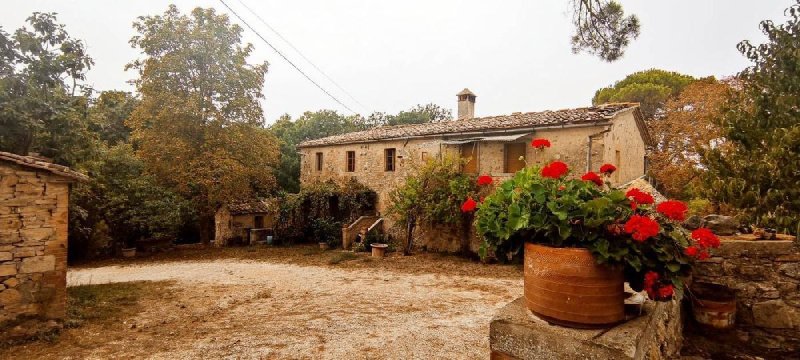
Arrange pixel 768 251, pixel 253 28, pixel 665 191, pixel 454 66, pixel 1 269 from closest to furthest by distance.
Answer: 1. pixel 768 251
2. pixel 1 269
3. pixel 253 28
4. pixel 665 191
5. pixel 454 66

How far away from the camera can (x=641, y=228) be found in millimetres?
1614

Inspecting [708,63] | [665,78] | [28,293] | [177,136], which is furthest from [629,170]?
[177,136]

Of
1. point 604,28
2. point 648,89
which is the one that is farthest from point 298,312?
point 648,89

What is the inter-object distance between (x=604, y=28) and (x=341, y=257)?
33.0ft

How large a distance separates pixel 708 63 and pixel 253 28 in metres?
19.4

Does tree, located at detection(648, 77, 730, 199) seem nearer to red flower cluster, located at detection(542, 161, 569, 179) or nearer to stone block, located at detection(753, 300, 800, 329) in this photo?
stone block, located at detection(753, 300, 800, 329)

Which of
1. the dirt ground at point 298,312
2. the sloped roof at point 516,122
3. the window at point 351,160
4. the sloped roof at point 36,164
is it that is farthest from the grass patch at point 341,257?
the sloped roof at point 36,164

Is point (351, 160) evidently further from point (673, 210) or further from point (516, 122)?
point (673, 210)

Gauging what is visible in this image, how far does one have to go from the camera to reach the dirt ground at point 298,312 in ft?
15.5

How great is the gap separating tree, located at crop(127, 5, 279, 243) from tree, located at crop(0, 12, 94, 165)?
15.9ft

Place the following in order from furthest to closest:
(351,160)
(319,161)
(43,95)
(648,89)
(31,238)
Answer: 1. (648,89)
2. (319,161)
3. (351,160)
4. (43,95)
5. (31,238)

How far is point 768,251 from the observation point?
146 inches

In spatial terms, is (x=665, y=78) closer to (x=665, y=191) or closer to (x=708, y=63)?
(x=708, y=63)

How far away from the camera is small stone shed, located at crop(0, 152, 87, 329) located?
17.1 feet
